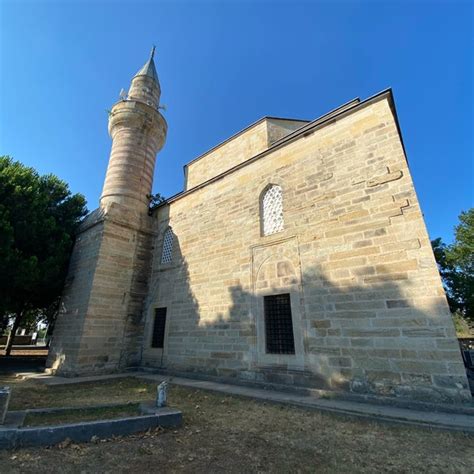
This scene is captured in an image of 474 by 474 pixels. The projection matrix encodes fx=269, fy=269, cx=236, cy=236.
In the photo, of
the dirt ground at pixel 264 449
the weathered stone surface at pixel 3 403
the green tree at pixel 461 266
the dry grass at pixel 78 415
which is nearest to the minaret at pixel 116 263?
the dirt ground at pixel 264 449

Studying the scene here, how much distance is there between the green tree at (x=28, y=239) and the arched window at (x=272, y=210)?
24.4 ft

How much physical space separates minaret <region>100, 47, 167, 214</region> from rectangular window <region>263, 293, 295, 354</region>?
6.92m

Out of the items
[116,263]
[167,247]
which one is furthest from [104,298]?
[167,247]

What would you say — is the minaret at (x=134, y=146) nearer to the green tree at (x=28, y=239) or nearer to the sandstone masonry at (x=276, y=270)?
the sandstone masonry at (x=276, y=270)

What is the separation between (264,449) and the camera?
304cm

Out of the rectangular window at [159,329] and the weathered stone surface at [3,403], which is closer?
the weathered stone surface at [3,403]

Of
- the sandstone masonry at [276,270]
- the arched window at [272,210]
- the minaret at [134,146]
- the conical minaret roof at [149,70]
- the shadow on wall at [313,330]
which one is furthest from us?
the conical minaret roof at [149,70]

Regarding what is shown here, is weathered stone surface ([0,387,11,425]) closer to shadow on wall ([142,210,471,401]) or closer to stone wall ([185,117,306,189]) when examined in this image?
shadow on wall ([142,210,471,401])

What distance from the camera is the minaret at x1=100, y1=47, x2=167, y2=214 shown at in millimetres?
10852

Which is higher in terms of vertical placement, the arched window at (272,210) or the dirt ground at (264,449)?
the arched window at (272,210)

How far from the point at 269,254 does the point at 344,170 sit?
280 cm

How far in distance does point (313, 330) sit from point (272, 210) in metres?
3.49

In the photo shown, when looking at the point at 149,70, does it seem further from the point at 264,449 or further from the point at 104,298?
the point at 264,449

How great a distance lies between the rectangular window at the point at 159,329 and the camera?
918cm
